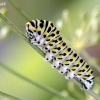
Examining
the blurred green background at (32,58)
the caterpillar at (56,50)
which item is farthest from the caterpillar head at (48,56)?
the blurred green background at (32,58)

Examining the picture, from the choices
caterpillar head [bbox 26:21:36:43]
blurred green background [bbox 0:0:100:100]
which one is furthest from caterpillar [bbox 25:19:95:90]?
blurred green background [bbox 0:0:100:100]

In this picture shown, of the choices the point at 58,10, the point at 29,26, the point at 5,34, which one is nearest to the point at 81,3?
the point at 58,10

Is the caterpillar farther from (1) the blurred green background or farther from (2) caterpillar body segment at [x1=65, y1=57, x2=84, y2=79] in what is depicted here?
(1) the blurred green background

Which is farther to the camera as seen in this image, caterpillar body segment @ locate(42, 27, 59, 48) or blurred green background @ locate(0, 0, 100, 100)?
blurred green background @ locate(0, 0, 100, 100)

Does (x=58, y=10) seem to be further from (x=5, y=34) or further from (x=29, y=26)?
(x=29, y=26)

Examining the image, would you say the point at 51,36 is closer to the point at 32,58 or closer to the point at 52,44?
the point at 52,44
